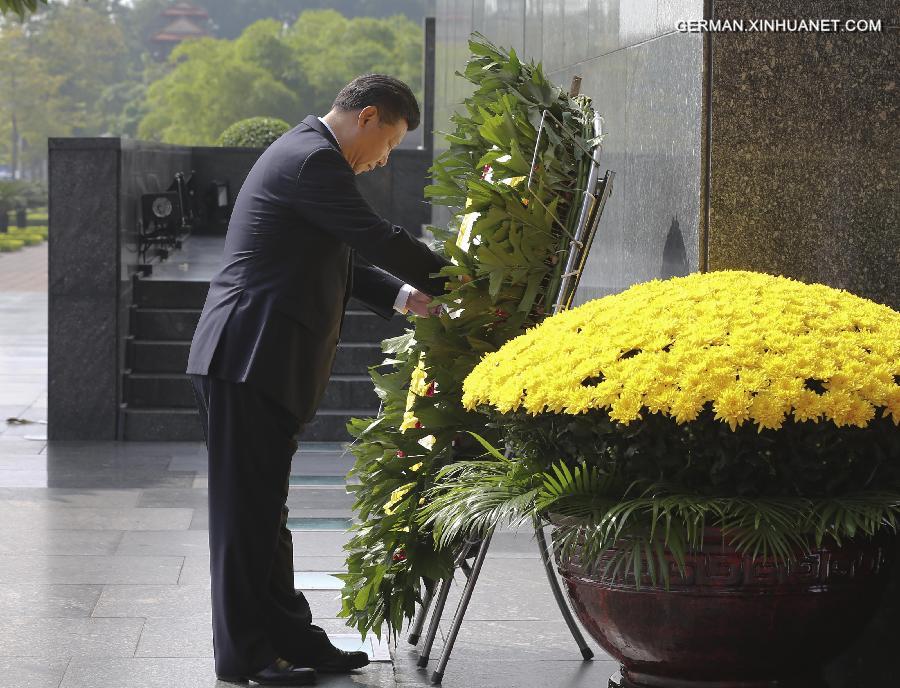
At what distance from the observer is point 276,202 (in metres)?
4.58

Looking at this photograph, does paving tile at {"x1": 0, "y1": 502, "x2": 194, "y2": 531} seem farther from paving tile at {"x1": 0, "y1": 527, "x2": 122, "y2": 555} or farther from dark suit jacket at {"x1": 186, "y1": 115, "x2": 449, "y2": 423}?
dark suit jacket at {"x1": 186, "y1": 115, "x2": 449, "y2": 423}

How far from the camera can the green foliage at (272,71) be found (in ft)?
219

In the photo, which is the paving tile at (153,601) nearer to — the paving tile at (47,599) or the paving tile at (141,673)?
the paving tile at (47,599)

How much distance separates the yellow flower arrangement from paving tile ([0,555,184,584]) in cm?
309

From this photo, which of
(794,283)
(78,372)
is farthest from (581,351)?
(78,372)

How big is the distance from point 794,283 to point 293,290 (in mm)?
1658

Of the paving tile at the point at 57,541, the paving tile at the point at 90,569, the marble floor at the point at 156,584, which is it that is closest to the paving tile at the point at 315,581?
the marble floor at the point at 156,584

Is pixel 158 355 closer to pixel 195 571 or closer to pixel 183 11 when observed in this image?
pixel 195 571

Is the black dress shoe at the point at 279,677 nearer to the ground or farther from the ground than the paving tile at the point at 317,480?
farther from the ground

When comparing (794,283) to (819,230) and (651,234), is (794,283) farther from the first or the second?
(651,234)

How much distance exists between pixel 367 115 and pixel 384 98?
0.27 feet

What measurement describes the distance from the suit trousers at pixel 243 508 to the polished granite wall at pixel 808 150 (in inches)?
60.8

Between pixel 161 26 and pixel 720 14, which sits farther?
pixel 161 26

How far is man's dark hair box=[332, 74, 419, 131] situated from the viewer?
4629 millimetres
